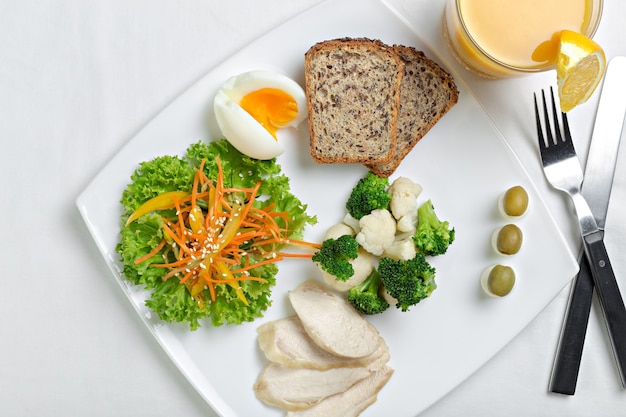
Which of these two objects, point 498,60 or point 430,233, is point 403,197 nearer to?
point 430,233

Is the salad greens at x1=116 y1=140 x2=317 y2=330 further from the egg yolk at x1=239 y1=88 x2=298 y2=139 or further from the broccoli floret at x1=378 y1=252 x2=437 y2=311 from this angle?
the broccoli floret at x1=378 y1=252 x2=437 y2=311

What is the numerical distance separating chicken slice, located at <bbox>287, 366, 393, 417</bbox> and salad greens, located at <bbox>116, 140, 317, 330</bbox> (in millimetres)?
503

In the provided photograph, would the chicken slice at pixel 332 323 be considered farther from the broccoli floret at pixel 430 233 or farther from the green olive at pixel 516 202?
the green olive at pixel 516 202

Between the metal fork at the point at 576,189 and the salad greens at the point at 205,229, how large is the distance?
1.11 meters

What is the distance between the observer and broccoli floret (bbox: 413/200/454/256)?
243 cm

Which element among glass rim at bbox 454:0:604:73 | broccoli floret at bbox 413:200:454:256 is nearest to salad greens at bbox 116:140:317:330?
broccoli floret at bbox 413:200:454:256

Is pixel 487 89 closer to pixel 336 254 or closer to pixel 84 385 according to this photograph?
pixel 336 254

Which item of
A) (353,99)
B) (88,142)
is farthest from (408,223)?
(88,142)

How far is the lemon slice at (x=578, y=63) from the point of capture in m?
2.03

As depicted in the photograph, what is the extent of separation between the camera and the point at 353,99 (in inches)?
95.0

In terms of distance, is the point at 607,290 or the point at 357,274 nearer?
the point at 357,274

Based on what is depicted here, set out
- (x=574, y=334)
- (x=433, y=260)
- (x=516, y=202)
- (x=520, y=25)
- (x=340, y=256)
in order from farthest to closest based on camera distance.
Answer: (x=574, y=334), (x=433, y=260), (x=516, y=202), (x=340, y=256), (x=520, y=25)

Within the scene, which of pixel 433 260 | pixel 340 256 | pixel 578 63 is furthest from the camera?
pixel 433 260

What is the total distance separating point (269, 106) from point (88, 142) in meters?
0.85
